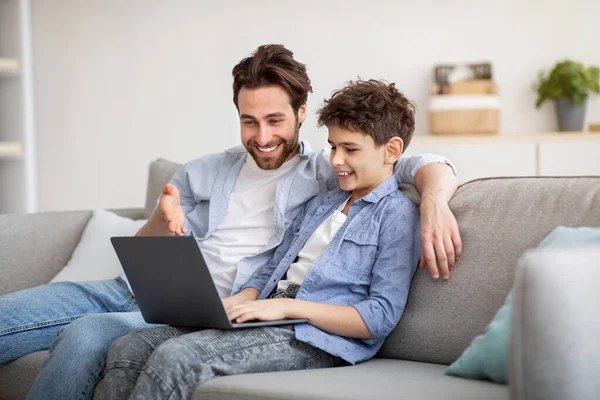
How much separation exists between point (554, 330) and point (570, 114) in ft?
9.86

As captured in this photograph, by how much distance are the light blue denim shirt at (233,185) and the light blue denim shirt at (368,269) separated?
0.40 feet

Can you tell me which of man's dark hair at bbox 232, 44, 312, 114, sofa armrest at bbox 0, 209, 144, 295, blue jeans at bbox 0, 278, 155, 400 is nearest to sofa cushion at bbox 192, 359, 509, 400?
blue jeans at bbox 0, 278, 155, 400

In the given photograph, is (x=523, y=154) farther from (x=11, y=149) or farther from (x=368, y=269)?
(x=11, y=149)

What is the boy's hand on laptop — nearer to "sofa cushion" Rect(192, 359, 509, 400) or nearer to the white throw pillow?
"sofa cushion" Rect(192, 359, 509, 400)

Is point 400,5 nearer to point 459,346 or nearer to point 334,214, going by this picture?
point 334,214

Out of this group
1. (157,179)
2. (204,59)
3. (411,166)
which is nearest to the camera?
(411,166)

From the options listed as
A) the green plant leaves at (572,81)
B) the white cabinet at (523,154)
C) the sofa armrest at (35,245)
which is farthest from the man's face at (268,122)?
the green plant leaves at (572,81)

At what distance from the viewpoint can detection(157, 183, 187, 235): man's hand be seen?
207cm

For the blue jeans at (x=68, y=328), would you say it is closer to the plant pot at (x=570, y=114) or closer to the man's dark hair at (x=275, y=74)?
the man's dark hair at (x=275, y=74)

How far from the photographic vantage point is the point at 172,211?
2.10 m

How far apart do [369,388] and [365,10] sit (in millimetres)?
3158

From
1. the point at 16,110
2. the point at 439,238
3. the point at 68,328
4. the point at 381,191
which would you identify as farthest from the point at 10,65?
the point at 439,238

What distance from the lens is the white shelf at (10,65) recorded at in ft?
14.2

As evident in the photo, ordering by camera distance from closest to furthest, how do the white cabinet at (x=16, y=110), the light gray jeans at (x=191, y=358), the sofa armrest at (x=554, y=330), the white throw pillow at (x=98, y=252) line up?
the sofa armrest at (x=554, y=330) → the light gray jeans at (x=191, y=358) → the white throw pillow at (x=98, y=252) → the white cabinet at (x=16, y=110)
